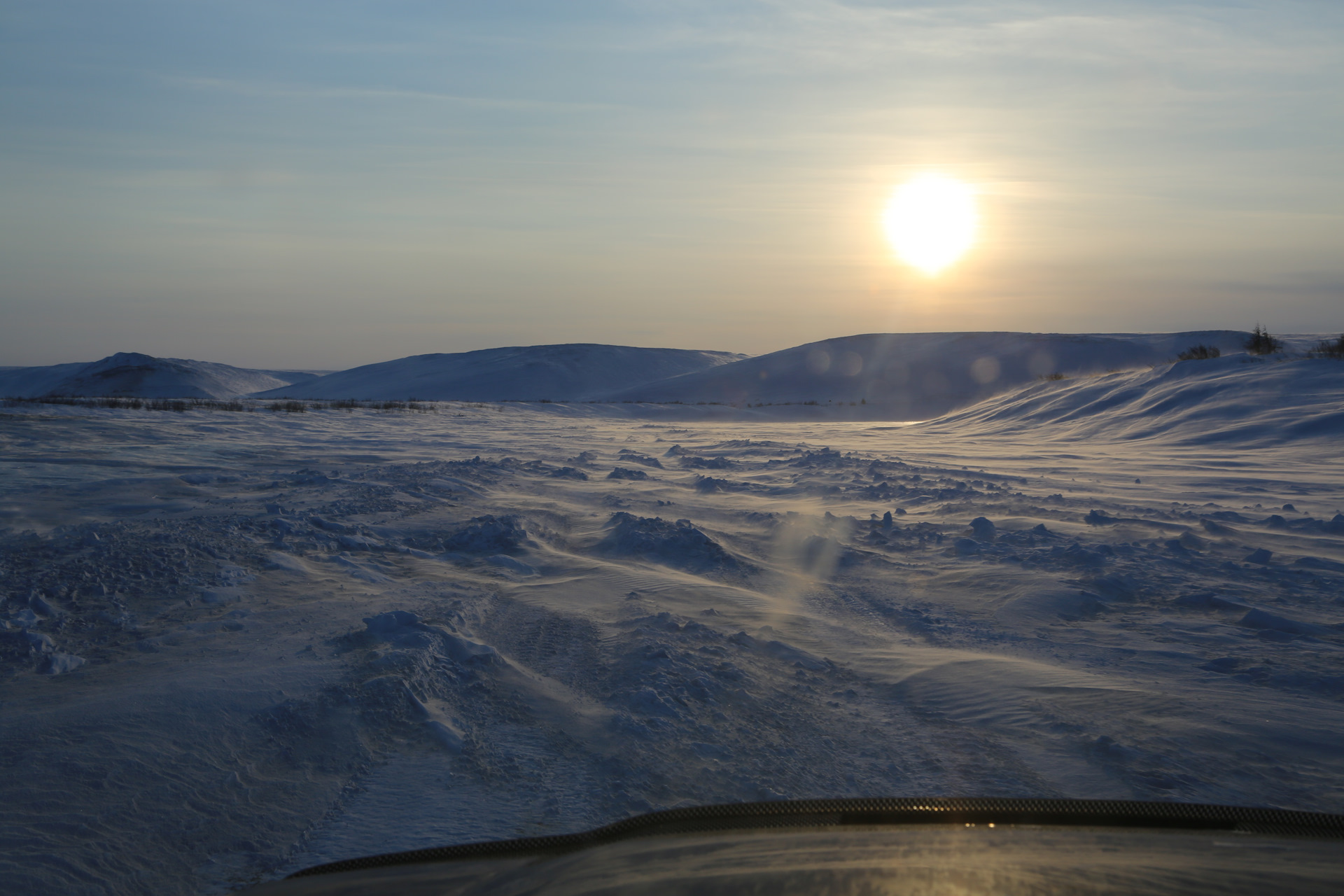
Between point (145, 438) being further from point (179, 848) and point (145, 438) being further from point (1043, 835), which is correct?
point (1043, 835)

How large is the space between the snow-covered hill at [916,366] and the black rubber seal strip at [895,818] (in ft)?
106

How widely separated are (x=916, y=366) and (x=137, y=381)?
61.7 metres

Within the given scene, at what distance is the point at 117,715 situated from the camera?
2686 millimetres

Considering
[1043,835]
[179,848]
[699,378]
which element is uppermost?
[699,378]

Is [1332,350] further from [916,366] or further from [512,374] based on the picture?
[512,374]

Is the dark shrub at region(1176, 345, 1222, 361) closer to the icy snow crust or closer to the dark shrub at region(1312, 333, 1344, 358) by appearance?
the dark shrub at region(1312, 333, 1344, 358)

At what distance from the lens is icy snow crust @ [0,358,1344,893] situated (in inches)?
91.2

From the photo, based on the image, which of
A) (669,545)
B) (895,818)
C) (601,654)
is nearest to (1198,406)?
(669,545)

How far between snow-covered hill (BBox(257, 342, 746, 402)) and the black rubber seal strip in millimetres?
54763

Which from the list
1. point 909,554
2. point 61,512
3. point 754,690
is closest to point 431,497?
point 61,512

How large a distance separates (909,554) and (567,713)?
3.21m

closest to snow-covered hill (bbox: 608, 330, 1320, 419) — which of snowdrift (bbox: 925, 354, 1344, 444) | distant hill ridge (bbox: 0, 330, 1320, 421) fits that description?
distant hill ridge (bbox: 0, 330, 1320, 421)

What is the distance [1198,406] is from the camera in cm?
1162

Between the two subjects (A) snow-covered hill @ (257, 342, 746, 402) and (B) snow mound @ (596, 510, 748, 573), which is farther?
(A) snow-covered hill @ (257, 342, 746, 402)
